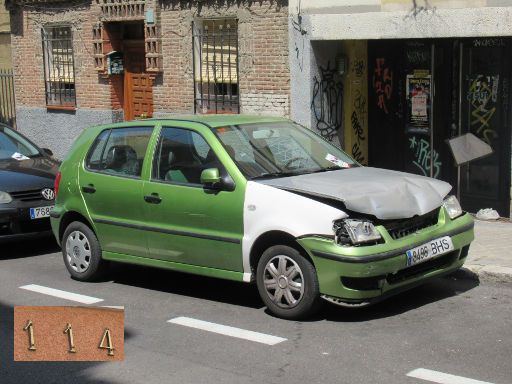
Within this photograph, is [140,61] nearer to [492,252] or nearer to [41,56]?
[41,56]

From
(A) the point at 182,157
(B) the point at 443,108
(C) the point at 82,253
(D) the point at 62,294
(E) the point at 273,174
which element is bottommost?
(D) the point at 62,294

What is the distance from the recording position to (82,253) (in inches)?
367

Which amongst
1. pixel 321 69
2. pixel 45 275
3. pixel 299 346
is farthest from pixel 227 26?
pixel 299 346

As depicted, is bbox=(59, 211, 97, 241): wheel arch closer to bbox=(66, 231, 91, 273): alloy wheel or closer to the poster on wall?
bbox=(66, 231, 91, 273): alloy wheel

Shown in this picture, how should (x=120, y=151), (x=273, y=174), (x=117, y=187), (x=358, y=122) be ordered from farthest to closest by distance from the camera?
(x=358, y=122), (x=120, y=151), (x=117, y=187), (x=273, y=174)

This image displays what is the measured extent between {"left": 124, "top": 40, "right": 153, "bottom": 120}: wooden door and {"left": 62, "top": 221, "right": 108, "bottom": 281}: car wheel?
761cm

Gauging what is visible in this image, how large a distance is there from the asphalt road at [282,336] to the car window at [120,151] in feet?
3.90

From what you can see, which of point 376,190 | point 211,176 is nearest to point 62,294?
point 211,176

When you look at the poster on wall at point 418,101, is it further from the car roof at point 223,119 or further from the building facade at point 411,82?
the car roof at point 223,119

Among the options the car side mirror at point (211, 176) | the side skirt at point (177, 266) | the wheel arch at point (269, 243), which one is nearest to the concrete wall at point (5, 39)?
the side skirt at point (177, 266)

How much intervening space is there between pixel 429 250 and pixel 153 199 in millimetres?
2556

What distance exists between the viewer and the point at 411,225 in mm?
7707

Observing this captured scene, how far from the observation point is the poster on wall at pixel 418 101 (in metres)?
13.0

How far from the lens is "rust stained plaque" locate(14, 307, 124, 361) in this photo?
5.12 m
